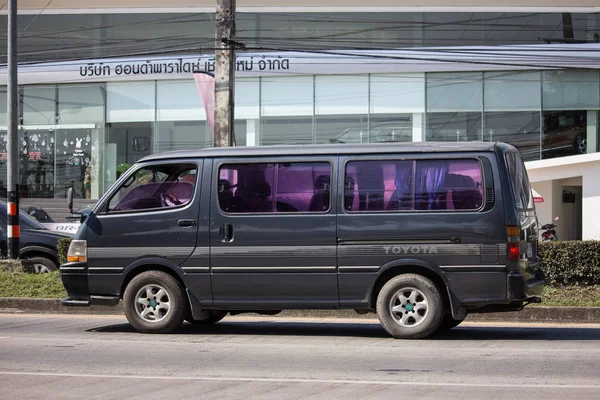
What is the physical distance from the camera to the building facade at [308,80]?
35594 millimetres

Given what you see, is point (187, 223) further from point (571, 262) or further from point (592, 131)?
point (592, 131)

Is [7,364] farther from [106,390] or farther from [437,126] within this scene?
[437,126]

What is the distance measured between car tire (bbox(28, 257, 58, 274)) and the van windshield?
10374 mm

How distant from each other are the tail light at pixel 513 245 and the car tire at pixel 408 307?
36.4 inches

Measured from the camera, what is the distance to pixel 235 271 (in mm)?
11773

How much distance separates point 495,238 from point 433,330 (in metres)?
1.27

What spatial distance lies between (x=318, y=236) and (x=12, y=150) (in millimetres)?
10426

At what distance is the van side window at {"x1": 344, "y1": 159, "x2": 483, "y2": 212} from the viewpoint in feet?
37.2

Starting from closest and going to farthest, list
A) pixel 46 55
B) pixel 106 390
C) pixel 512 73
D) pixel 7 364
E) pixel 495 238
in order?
pixel 106 390 → pixel 7 364 → pixel 495 238 → pixel 512 73 → pixel 46 55

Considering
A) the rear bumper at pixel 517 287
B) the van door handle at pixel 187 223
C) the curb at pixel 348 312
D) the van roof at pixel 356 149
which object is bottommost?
the curb at pixel 348 312

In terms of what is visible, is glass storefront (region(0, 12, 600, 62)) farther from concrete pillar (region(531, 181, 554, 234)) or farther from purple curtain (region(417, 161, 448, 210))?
purple curtain (region(417, 161, 448, 210))

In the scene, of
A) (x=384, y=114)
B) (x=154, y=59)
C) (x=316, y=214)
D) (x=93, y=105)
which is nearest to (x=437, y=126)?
(x=384, y=114)

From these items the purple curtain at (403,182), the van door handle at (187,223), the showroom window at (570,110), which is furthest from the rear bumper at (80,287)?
the showroom window at (570,110)

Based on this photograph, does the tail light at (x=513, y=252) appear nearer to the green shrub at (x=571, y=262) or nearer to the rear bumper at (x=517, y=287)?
the rear bumper at (x=517, y=287)
